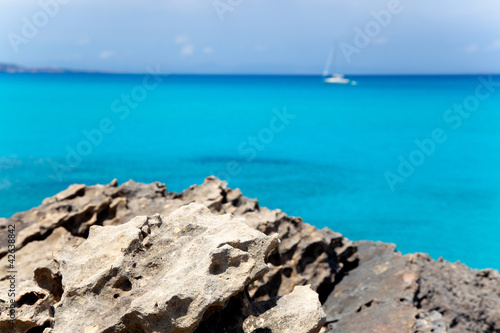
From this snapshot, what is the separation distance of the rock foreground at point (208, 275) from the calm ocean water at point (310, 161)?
11.0 meters

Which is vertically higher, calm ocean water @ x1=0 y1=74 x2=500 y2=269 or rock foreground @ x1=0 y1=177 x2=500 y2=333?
calm ocean water @ x1=0 y1=74 x2=500 y2=269

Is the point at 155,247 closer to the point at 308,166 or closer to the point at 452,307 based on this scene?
the point at 452,307

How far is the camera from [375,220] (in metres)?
19.6

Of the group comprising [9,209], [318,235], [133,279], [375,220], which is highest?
[375,220]

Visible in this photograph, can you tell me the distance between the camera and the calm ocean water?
19172 millimetres

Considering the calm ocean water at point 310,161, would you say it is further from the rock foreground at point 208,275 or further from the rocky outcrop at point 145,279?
Result: the rocky outcrop at point 145,279

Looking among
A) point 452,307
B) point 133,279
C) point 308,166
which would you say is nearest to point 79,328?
point 133,279

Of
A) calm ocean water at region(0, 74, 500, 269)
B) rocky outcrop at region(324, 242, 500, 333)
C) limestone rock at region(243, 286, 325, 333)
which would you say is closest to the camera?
limestone rock at region(243, 286, 325, 333)

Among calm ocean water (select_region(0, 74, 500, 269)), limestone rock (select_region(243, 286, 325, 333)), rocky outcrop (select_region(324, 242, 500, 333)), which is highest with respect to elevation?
calm ocean water (select_region(0, 74, 500, 269))

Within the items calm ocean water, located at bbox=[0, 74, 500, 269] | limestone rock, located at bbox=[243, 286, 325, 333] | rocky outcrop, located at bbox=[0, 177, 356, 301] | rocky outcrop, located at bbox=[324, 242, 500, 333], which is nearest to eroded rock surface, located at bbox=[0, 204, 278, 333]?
limestone rock, located at bbox=[243, 286, 325, 333]

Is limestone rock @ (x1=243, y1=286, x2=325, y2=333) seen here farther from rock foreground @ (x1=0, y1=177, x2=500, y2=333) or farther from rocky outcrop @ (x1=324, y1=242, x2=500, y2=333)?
rocky outcrop @ (x1=324, y1=242, x2=500, y2=333)

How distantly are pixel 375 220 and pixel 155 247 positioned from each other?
1617 centimetres

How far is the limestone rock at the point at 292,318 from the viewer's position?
420 centimetres

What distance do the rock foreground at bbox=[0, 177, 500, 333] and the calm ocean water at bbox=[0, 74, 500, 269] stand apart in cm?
1096
